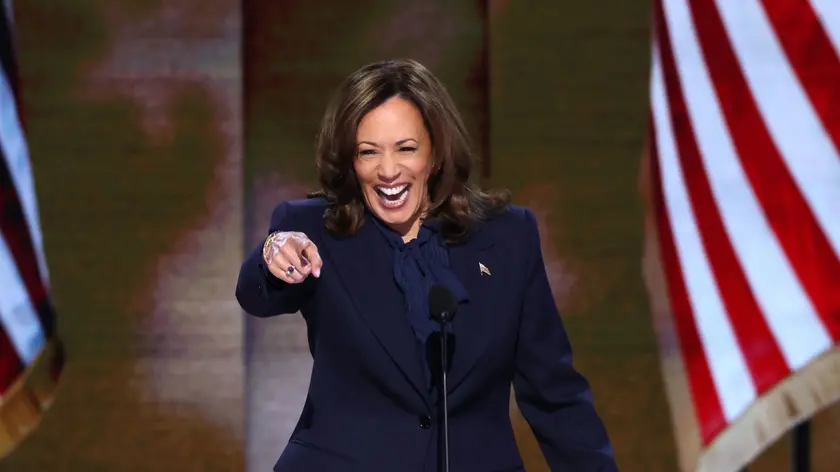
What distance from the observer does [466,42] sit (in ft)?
10.9

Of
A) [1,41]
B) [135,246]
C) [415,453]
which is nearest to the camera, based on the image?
[415,453]

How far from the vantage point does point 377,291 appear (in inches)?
63.2

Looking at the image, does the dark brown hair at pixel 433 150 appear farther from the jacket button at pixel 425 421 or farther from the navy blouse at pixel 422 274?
the jacket button at pixel 425 421

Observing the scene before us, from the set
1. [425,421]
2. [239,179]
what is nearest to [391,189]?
[425,421]

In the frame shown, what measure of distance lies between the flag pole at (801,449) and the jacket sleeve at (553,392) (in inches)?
66.4

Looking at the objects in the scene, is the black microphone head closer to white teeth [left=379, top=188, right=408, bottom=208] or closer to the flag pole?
white teeth [left=379, top=188, right=408, bottom=208]

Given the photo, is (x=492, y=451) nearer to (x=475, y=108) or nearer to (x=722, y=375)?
(x=722, y=375)

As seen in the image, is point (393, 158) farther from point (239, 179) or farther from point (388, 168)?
point (239, 179)

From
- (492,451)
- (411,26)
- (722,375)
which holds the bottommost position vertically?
(722,375)

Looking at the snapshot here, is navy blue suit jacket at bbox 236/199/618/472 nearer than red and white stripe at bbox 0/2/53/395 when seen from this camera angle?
Yes

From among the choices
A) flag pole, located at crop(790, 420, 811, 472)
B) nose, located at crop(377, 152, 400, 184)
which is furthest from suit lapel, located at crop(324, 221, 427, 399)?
flag pole, located at crop(790, 420, 811, 472)

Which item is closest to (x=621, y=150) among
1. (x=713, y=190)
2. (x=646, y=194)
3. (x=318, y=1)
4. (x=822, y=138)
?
(x=646, y=194)

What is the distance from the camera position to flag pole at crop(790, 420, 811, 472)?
122 inches

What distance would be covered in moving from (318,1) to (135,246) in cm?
94
